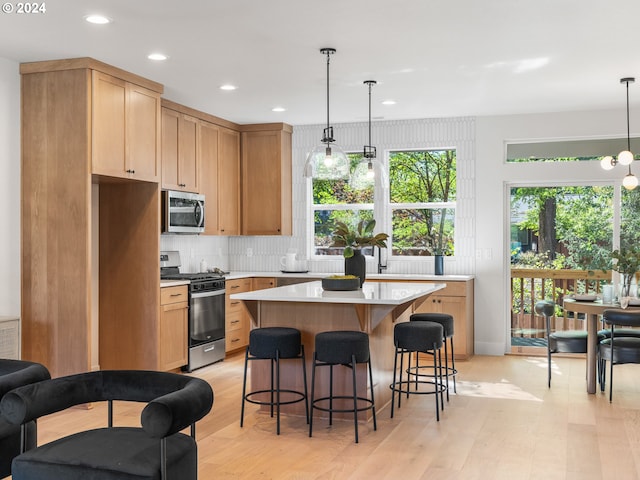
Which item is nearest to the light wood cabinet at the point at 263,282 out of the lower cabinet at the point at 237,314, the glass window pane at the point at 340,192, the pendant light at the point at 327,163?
the lower cabinet at the point at 237,314

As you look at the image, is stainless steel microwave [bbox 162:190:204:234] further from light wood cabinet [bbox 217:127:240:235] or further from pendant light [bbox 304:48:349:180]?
pendant light [bbox 304:48:349:180]

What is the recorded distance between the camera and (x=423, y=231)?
7.66 m

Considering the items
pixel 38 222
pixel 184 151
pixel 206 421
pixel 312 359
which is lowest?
pixel 206 421

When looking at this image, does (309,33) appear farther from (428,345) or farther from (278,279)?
(278,279)

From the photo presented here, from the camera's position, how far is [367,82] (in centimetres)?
572

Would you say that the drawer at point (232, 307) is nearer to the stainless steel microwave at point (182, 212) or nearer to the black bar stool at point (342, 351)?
the stainless steel microwave at point (182, 212)

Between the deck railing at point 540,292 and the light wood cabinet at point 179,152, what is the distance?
11.8 ft

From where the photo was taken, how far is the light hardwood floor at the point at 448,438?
12.0ft

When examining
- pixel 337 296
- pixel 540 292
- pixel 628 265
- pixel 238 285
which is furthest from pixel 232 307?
pixel 628 265

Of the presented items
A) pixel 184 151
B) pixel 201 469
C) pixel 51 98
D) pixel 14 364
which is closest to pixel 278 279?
pixel 184 151

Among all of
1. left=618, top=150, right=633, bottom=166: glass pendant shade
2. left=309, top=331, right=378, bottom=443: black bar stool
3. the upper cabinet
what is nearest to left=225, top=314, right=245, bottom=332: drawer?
the upper cabinet

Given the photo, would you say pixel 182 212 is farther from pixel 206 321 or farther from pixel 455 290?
pixel 455 290

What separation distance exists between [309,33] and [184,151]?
2755 millimetres

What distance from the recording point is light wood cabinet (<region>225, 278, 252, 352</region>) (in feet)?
23.1
